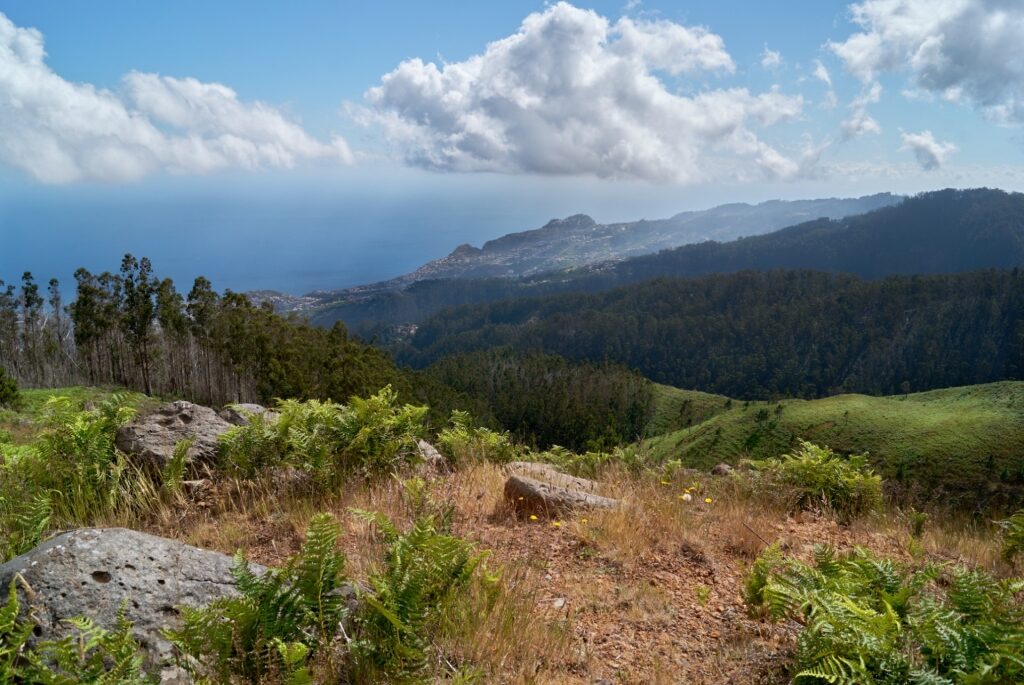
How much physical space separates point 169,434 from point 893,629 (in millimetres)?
6301

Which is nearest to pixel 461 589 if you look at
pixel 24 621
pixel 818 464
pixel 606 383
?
pixel 24 621

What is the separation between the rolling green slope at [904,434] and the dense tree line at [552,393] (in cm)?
1401

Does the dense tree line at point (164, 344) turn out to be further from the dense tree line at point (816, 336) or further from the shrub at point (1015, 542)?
the dense tree line at point (816, 336)

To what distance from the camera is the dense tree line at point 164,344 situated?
150ft

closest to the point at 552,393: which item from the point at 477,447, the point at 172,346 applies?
the point at 172,346

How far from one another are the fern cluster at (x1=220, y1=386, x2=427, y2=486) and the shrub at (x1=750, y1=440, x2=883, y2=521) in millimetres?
4352

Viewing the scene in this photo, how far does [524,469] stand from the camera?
22.6 feet

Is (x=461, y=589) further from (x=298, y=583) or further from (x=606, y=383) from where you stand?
(x=606, y=383)

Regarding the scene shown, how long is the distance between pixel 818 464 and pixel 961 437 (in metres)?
71.7

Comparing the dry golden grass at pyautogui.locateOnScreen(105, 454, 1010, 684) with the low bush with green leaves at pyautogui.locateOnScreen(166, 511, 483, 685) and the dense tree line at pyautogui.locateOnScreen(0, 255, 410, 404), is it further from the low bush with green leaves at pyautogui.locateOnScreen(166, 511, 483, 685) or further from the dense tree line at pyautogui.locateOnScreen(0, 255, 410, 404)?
the dense tree line at pyautogui.locateOnScreen(0, 255, 410, 404)

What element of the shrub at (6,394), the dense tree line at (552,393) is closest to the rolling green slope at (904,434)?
the dense tree line at (552,393)

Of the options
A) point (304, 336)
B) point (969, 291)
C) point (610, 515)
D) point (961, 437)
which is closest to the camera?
point (610, 515)

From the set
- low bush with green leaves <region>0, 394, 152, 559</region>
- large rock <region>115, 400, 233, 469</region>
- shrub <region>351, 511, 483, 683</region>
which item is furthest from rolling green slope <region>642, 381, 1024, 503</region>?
shrub <region>351, 511, 483, 683</region>

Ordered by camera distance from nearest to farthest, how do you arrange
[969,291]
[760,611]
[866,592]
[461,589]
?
[461,589], [866,592], [760,611], [969,291]
